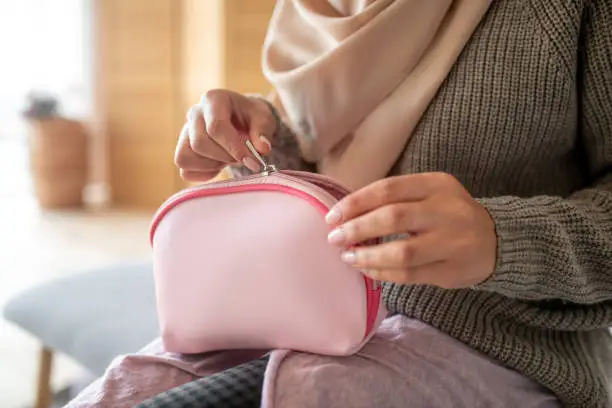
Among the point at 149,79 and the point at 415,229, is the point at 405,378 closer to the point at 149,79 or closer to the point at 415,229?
the point at 415,229

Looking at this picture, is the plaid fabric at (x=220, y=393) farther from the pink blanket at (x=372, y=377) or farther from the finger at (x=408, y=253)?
the finger at (x=408, y=253)

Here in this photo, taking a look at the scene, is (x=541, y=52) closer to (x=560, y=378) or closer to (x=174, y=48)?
(x=560, y=378)

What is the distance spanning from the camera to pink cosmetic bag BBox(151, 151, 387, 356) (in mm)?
457

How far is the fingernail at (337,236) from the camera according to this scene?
0.41 meters

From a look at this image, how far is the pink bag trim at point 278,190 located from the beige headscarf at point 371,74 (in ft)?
0.47

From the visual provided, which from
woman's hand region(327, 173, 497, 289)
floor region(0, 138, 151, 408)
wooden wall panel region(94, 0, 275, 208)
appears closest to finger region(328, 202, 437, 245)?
woman's hand region(327, 173, 497, 289)

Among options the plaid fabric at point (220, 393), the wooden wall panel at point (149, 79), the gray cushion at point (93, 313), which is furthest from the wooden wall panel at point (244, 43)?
Result: the plaid fabric at point (220, 393)

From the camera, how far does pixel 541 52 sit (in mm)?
539

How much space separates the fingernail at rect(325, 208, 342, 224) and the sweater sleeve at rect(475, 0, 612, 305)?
116 mm

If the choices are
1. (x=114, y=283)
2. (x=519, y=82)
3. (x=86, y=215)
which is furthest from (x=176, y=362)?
(x=86, y=215)

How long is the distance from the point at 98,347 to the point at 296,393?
59 cm

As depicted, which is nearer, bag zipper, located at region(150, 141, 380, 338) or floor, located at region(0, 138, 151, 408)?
bag zipper, located at region(150, 141, 380, 338)

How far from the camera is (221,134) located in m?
0.57

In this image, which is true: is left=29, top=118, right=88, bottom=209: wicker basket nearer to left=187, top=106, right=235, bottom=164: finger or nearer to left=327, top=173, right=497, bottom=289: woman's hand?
left=187, top=106, right=235, bottom=164: finger
